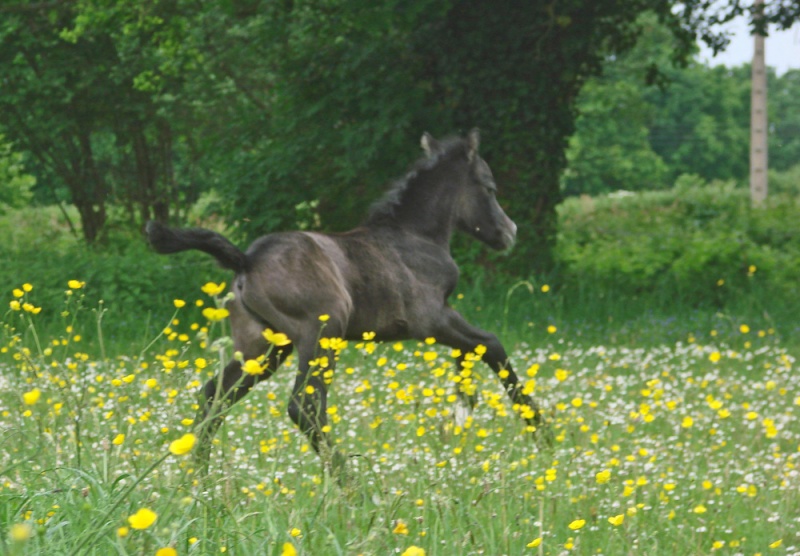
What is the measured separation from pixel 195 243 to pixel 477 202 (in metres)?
2.73

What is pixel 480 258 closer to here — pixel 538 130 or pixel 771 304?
pixel 538 130

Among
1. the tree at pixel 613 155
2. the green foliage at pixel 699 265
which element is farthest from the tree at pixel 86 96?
the tree at pixel 613 155

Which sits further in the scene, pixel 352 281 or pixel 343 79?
pixel 343 79

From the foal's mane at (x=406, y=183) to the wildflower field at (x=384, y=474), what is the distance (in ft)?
3.56

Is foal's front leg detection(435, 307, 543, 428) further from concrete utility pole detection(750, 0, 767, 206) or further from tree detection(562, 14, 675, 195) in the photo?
tree detection(562, 14, 675, 195)

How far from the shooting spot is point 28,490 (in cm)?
332

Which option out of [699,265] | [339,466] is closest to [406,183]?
[339,466]

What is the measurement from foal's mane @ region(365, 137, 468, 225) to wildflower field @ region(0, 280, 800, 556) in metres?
1.08

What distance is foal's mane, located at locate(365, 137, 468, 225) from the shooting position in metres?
6.87

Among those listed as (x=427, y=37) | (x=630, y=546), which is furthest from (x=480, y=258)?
(x=630, y=546)

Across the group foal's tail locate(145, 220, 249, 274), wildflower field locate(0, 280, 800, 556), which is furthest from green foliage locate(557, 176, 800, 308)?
foal's tail locate(145, 220, 249, 274)

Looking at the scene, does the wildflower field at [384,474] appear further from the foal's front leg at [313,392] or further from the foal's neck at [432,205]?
the foal's neck at [432,205]

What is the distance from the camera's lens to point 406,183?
23.1ft

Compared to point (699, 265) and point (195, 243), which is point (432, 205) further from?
point (699, 265)
